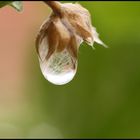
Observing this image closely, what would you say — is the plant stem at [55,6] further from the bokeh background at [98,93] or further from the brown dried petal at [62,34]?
the bokeh background at [98,93]

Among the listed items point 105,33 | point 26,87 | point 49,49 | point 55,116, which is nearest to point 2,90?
point 26,87

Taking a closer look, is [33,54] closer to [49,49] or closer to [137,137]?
[137,137]

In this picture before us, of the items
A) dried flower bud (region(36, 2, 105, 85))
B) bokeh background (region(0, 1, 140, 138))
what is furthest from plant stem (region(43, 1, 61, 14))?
bokeh background (region(0, 1, 140, 138))

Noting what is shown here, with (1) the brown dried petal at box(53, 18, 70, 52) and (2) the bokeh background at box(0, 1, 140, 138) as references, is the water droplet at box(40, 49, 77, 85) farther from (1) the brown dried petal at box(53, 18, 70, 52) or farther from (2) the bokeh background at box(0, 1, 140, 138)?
(2) the bokeh background at box(0, 1, 140, 138)

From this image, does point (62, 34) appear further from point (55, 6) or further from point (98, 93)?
Result: point (98, 93)

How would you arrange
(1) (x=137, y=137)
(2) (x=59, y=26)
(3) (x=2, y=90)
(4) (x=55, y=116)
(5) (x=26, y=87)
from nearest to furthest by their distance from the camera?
(2) (x=59, y=26) < (1) (x=137, y=137) < (4) (x=55, y=116) < (5) (x=26, y=87) < (3) (x=2, y=90)

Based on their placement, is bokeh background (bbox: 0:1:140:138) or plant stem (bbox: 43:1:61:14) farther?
bokeh background (bbox: 0:1:140:138)
